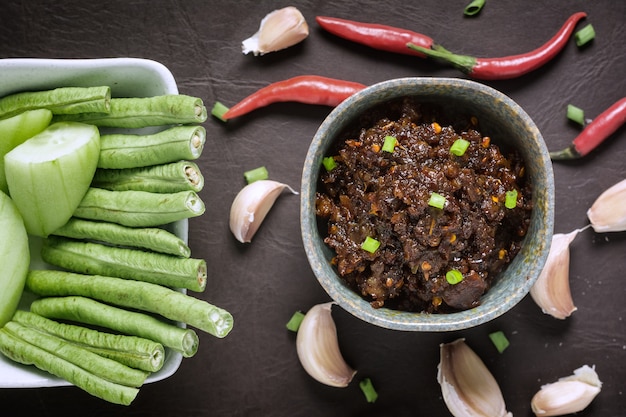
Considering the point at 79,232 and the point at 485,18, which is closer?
the point at 79,232

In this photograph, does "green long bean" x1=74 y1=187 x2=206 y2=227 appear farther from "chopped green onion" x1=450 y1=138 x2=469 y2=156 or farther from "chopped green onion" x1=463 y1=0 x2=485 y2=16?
"chopped green onion" x1=463 y1=0 x2=485 y2=16

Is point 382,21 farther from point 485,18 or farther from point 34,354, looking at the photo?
point 34,354

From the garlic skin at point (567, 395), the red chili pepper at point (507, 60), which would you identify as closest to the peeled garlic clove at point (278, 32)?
the red chili pepper at point (507, 60)

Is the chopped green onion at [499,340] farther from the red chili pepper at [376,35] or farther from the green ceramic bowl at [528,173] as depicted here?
the red chili pepper at [376,35]

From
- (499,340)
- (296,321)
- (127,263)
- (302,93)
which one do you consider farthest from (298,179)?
(499,340)

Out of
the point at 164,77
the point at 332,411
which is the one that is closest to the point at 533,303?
the point at 332,411

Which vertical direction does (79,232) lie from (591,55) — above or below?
below
